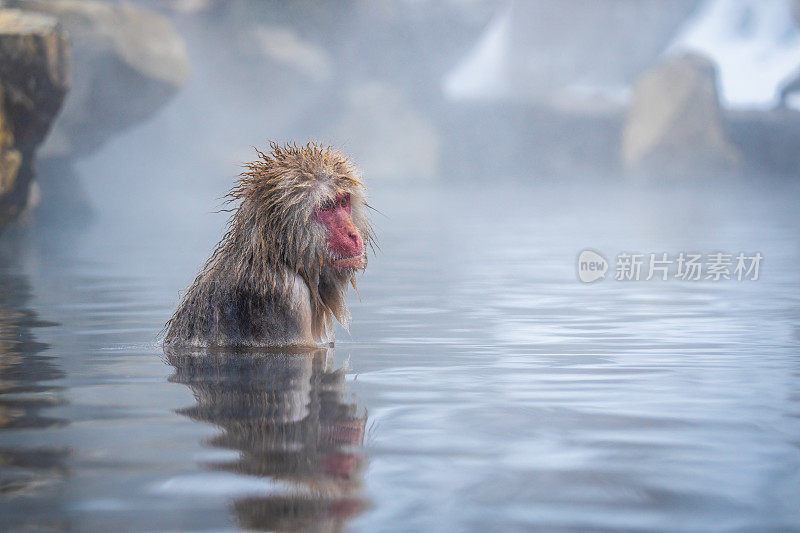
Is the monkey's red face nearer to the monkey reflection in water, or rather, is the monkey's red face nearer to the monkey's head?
the monkey's head

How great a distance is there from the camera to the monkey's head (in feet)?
12.3

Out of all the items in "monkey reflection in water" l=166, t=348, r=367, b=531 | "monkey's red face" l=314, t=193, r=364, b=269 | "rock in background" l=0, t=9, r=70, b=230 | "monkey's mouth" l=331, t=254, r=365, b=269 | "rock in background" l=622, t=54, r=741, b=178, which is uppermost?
"rock in background" l=622, t=54, r=741, b=178

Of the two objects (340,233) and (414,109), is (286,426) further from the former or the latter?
(414,109)

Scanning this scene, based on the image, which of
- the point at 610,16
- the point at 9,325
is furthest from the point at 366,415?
→ the point at 610,16

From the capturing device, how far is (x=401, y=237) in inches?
486

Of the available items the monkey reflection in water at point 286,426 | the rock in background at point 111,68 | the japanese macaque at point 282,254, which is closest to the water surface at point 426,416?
the monkey reflection in water at point 286,426

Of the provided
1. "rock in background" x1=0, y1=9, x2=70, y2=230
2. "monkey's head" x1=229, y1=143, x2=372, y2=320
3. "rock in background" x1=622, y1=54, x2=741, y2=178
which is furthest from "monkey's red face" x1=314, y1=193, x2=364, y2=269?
"rock in background" x1=622, y1=54, x2=741, y2=178

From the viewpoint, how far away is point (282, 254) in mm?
3816

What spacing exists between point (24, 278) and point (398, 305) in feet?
11.0

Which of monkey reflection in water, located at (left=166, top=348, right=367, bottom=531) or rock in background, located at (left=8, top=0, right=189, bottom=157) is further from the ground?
rock in background, located at (left=8, top=0, right=189, bottom=157)

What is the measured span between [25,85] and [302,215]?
650 centimetres

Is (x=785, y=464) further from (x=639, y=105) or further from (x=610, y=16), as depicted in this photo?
(x=610, y=16)

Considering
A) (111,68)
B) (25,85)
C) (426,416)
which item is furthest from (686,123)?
(426,416)

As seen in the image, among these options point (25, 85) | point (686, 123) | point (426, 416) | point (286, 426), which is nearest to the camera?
point (286, 426)
